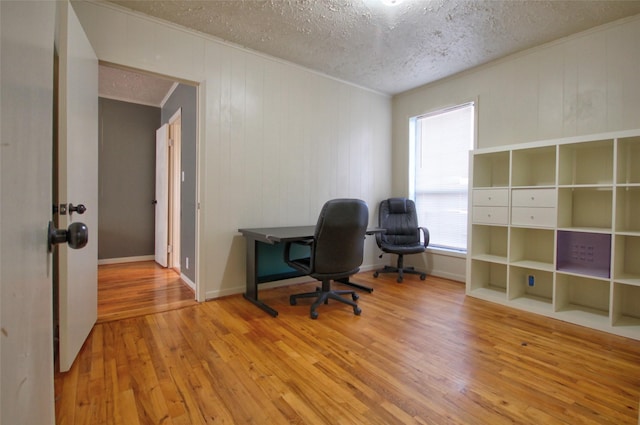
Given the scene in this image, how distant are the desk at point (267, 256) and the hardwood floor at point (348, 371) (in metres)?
0.29

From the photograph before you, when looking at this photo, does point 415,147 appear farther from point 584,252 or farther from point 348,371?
point 348,371

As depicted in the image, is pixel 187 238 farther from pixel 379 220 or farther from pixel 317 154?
pixel 379 220

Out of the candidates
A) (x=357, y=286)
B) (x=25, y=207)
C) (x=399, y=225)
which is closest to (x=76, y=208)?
(x=25, y=207)

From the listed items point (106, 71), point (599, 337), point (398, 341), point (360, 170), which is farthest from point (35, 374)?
point (106, 71)

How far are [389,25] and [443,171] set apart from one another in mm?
1977

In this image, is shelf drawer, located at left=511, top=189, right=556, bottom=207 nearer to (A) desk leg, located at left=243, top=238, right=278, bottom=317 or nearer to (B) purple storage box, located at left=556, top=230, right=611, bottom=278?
(B) purple storage box, located at left=556, top=230, right=611, bottom=278

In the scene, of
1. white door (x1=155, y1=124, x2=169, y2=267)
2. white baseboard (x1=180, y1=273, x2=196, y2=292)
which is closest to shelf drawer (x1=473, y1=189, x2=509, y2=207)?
white baseboard (x1=180, y1=273, x2=196, y2=292)

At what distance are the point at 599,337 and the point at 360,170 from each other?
2.85 meters

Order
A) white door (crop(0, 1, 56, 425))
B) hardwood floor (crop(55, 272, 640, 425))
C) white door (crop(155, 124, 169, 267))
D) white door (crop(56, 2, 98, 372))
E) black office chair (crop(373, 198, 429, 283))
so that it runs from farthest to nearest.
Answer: white door (crop(155, 124, 169, 267)) < black office chair (crop(373, 198, 429, 283)) < white door (crop(56, 2, 98, 372)) < hardwood floor (crop(55, 272, 640, 425)) < white door (crop(0, 1, 56, 425))

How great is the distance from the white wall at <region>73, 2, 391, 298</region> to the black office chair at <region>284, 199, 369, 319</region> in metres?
0.90

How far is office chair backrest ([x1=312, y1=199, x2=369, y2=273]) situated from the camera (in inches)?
98.6

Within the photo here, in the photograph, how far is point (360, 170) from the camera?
4.20 metres

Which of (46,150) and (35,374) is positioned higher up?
(46,150)

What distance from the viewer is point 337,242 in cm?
257
